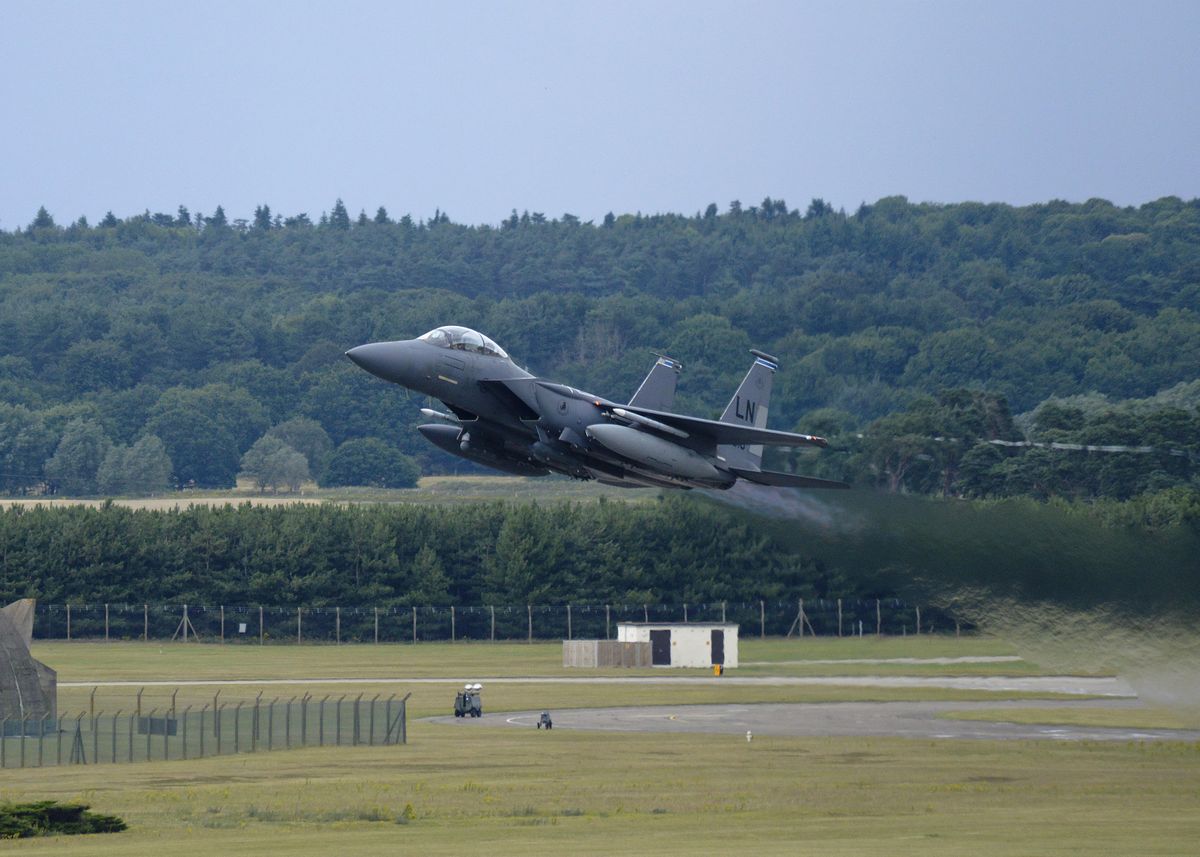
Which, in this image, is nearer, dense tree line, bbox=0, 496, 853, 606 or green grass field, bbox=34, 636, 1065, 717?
green grass field, bbox=34, 636, 1065, 717

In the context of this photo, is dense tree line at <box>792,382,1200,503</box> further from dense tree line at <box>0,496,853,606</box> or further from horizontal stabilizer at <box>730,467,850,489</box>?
horizontal stabilizer at <box>730,467,850,489</box>

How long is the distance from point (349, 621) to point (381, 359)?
63.3m

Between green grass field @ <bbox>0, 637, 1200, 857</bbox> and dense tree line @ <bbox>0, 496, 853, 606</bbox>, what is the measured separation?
44870mm

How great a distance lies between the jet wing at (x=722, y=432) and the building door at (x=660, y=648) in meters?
41.2

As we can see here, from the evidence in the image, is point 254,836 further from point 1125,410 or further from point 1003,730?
point 1125,410

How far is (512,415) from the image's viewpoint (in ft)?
146

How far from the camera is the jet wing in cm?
4359

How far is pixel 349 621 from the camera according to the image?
103 metres

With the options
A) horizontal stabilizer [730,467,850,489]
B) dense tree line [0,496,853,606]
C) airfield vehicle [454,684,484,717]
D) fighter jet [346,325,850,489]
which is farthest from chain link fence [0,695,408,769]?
dense tree line [0,496,853,606]

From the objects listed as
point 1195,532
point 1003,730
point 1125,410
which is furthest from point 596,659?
point 1195,532

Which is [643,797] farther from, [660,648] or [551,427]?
[660,648]

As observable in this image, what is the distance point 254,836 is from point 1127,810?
20.6 meters

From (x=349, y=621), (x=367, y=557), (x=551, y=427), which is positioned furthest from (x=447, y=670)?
(x=551, y=427)

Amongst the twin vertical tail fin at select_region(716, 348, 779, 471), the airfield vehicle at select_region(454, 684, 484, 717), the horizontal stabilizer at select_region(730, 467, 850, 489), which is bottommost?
the airfield vehicle at select_region(454, 684, 484, 717)
